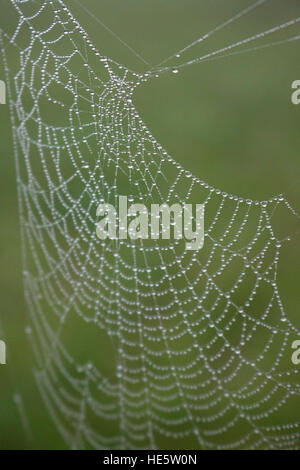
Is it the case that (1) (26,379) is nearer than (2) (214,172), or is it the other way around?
(1) (26,379)

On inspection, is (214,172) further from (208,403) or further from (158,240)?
(208,403)

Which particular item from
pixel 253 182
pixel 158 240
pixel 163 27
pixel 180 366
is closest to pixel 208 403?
pixel 180 366

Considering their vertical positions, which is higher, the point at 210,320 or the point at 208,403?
the point at 210,320
